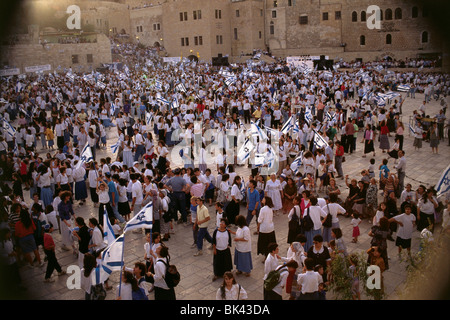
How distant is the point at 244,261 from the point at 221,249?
0.53m

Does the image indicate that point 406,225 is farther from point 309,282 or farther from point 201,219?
point 201,219

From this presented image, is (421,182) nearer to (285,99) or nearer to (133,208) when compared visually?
(133,208)

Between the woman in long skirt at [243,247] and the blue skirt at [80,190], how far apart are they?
5994mm

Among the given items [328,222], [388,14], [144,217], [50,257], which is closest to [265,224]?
[328,222]

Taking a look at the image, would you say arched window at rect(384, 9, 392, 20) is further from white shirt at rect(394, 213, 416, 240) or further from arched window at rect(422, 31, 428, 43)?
white shirt at rect(394, 213, 416, 240)

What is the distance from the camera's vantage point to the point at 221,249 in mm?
7449

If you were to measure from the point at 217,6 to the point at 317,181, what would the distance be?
44653 mm

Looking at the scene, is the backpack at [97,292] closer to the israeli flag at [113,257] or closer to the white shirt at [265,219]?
the israeli flag at [113,257]

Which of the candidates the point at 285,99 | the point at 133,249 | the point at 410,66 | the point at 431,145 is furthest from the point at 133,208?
the point at 410,66

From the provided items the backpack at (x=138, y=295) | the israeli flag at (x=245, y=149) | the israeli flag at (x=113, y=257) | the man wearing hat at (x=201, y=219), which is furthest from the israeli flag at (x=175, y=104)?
the backpack at (x=138, y=295)

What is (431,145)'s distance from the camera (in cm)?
1506

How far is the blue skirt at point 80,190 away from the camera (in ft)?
37.6

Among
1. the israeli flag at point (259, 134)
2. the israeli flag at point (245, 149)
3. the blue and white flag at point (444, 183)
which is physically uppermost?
the israeli flag at point (259, 134)

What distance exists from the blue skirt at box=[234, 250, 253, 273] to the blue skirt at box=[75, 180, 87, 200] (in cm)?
599
